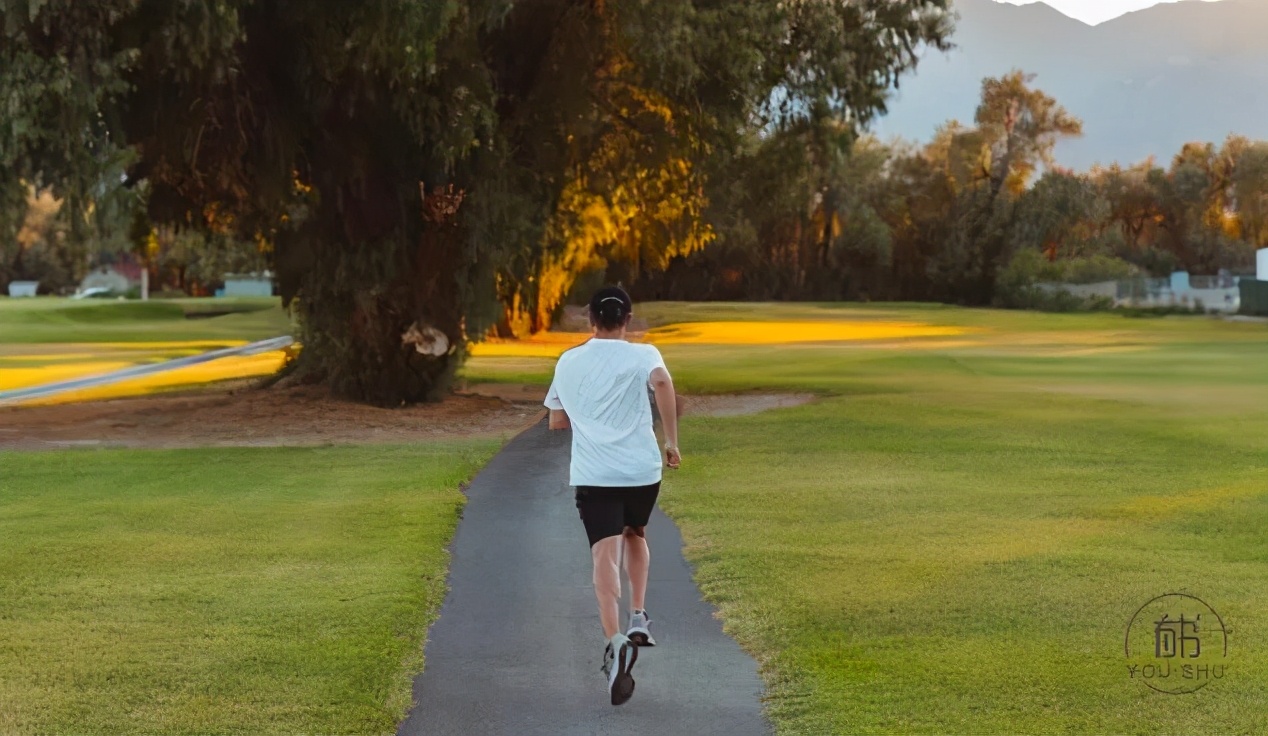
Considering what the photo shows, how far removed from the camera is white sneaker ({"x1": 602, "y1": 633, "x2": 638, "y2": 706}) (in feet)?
22.9

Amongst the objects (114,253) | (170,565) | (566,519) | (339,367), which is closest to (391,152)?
(339,367)

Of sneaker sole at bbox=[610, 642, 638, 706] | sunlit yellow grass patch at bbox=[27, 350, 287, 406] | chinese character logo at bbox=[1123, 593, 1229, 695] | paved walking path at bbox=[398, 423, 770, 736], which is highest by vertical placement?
sneaker sole at bbox=[610, 642, 638, 706]

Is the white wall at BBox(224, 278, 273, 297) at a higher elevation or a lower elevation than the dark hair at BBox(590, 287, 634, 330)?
lower

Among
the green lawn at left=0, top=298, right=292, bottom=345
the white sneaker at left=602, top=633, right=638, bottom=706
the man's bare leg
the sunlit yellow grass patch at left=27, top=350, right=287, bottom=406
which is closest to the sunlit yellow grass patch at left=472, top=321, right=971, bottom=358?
the sunlit yellow grass patch at left=27, top=350, right=287, bottom=406

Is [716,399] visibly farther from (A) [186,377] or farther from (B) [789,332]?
(B) [789,332]

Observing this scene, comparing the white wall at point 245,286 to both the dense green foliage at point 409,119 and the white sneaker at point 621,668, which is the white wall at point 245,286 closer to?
the dense green foliage at point 409,119

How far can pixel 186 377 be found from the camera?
34438 millimetres

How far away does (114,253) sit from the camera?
16.4 meters

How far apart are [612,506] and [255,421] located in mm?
15317

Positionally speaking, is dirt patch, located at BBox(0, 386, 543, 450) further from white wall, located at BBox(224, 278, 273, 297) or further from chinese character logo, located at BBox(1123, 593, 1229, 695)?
white wall, located at BBox(224, 278, 273, 297)

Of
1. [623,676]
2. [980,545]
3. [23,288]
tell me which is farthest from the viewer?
[23,288]

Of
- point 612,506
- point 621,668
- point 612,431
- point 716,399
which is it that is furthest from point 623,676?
point 716,399

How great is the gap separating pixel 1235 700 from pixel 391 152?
54.5 ft

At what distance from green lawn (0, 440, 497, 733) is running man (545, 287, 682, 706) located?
1.11 metres
